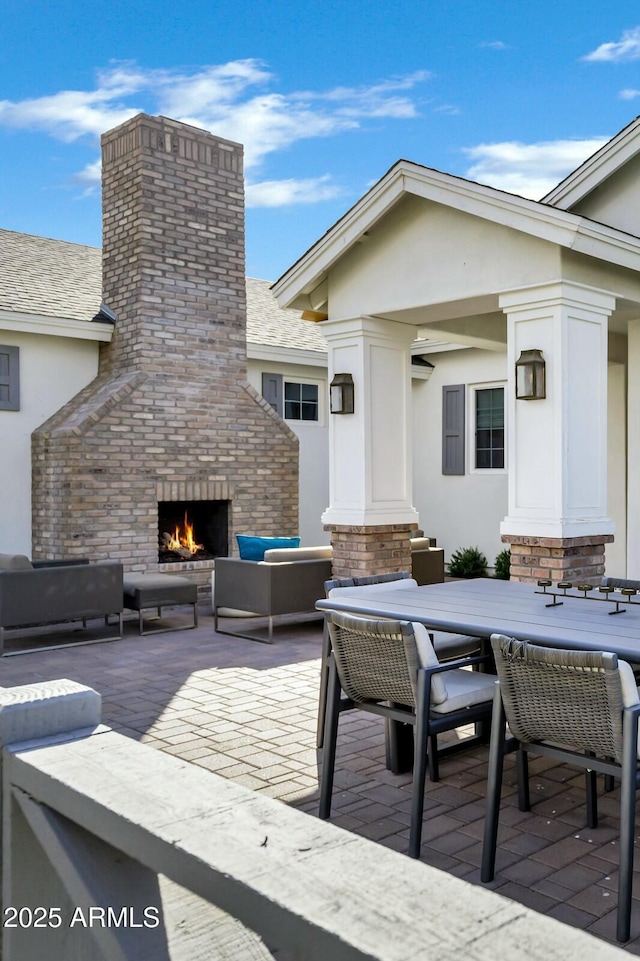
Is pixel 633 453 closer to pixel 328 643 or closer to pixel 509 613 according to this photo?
pixel 509 613

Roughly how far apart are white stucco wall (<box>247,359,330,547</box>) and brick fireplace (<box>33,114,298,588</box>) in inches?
56.5

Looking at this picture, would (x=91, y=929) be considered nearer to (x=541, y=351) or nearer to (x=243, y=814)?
(x=243, y=814)

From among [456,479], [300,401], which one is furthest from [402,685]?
[456,479]

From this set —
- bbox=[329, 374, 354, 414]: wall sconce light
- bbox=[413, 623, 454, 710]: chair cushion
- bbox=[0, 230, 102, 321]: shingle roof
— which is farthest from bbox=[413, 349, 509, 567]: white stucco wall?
bbox=[413, 623, 454, 710]: chair cushion

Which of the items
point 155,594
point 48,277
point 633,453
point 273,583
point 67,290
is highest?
point 48,277

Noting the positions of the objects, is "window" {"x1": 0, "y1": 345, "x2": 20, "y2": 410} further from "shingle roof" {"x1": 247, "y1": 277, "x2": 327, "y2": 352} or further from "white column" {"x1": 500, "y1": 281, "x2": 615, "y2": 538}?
"white column" {"x1": 500, "y1": 281, "x2": 615, "y2": 538}

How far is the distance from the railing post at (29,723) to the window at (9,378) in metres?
9.04

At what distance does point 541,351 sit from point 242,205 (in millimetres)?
5830

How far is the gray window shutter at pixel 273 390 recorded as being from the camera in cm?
1233

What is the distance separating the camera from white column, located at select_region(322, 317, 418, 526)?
7902 mm

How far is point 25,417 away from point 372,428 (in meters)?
4.56

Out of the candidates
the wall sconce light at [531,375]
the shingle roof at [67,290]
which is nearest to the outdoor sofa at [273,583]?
the wall sconce light at [531,375]

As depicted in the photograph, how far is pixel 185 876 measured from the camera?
1.13 m

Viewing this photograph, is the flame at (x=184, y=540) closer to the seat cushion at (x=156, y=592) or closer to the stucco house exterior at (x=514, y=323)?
the seat cushion at (x=156, y=592)
